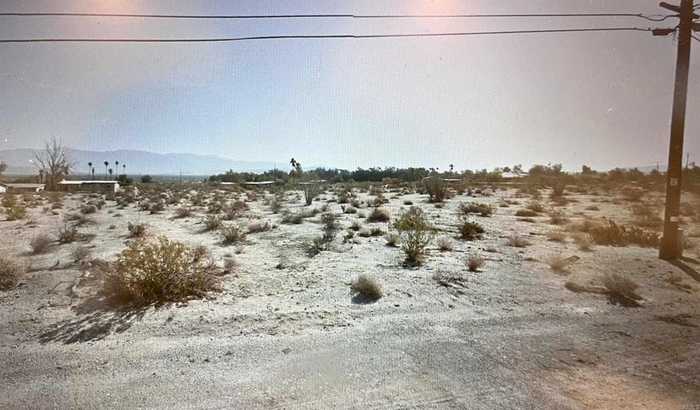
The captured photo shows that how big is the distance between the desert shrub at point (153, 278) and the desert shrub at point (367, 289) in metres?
2.90

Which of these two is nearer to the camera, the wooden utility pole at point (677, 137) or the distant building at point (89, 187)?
the wooden utility pole at point (677, 137)

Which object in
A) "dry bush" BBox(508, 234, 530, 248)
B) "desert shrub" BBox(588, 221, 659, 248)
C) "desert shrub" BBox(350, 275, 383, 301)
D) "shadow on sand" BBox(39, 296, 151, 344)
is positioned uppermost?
"desert shrub" BBox(588, 221, 659, 248)

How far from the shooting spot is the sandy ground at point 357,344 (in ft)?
12.1

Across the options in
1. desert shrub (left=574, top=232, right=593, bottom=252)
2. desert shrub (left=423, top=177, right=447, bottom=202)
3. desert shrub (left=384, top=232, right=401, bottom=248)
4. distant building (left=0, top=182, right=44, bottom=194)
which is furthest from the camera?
distant building (left=0, top=182, right=44, bottom=194)

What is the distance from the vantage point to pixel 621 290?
7.08 meters

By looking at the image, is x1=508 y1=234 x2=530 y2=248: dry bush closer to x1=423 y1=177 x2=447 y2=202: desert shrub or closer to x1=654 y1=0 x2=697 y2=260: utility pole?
x1=654 y1=0 x2=697 y2=260: utility pole

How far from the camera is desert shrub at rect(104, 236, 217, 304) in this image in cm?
621

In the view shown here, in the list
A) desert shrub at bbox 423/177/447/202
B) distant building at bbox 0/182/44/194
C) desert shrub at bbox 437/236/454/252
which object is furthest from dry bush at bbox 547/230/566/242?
distant building at bbox 0/182/44/194

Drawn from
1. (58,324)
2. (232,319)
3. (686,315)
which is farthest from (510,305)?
(58,324)

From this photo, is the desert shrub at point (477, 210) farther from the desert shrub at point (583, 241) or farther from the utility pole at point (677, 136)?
the utility pole at point (677, 136)

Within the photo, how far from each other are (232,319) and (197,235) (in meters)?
9.12

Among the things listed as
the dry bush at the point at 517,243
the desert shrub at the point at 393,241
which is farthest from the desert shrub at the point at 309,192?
the dry bush at the point at 517,243

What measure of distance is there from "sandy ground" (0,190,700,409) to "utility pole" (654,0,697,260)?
Answer: 2220 mm

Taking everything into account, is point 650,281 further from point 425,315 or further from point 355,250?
point 355,250
